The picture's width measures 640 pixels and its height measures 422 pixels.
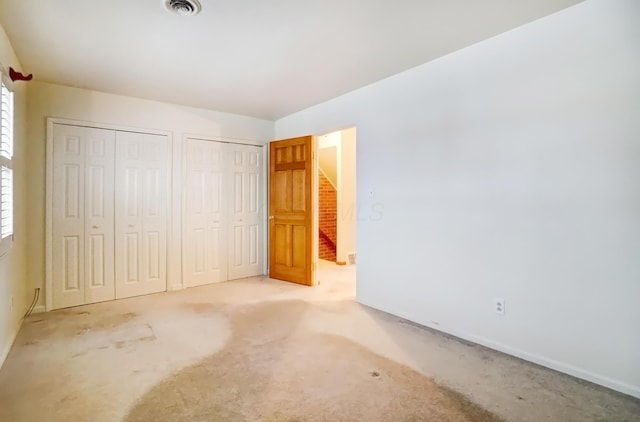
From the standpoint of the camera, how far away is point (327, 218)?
6742 mm

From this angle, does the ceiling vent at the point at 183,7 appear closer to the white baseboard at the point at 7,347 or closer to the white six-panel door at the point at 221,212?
the white six-panel door at the point at 221,212

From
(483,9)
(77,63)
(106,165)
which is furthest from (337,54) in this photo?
(106,165)

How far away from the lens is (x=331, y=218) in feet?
22.2

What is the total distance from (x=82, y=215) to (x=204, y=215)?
4.48ft

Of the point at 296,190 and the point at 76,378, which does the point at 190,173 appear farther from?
the point at 76,378

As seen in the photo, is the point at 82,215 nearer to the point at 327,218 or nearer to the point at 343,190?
the point at 343,190

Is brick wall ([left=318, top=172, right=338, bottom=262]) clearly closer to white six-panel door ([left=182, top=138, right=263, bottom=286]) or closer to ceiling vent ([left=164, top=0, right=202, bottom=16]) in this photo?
white six-panel door ([left=182, top=138, right=263, bottom=286])

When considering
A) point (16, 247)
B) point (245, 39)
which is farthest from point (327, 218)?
point (16, 247)

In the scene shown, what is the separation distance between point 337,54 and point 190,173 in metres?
2.59

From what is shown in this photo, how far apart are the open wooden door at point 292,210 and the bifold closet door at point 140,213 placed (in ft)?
4.75

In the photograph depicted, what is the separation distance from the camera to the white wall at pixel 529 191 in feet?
6.62

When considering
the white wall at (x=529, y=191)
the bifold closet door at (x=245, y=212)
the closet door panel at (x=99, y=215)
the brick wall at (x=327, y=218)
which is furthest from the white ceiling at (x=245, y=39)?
the brick wall at (x=327, y=218)

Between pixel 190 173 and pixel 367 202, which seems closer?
pixel 367 202

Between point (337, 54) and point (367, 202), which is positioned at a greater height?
point (337, 54)
